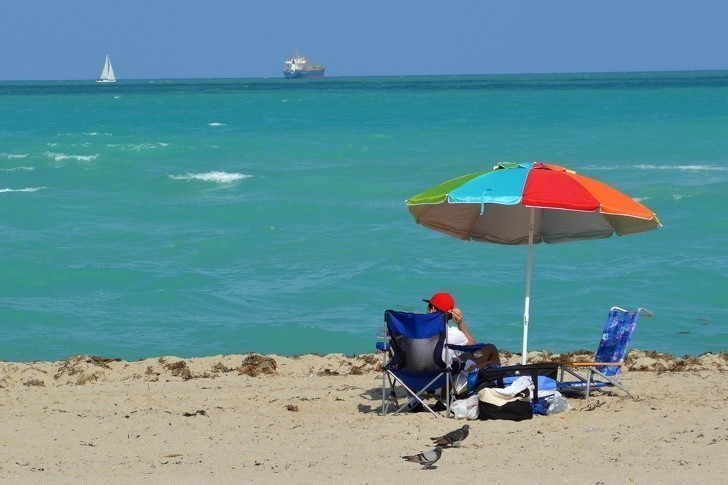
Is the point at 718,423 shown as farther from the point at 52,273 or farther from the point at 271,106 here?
the point at 271,106

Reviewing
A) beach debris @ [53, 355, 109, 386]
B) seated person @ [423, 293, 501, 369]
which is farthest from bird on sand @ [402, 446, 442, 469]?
beach debris @ [53, 355, 109, 386]

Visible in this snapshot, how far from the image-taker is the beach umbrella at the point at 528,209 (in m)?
6.48

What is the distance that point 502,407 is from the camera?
21.6 ft

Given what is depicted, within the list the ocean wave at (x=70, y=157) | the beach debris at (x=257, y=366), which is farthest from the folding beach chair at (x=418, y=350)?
the ocean wave at (x=70, y=157)

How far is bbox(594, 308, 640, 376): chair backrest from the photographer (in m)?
7.15

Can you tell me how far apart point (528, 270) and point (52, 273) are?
8.07 meters

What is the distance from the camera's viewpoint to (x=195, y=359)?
9.26m

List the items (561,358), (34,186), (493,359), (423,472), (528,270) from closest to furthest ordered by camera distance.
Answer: (423,472) < (493,359) < (528,270) < (561,358) < (34,186)

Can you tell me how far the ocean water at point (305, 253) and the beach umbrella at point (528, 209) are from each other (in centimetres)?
239

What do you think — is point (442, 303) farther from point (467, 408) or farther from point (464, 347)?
point (467, 408)

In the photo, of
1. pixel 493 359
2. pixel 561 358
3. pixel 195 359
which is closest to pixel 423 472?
pixel 493 359

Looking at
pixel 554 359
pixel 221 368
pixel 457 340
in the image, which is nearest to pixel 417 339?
pixel 457 340

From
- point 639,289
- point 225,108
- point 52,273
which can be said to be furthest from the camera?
point 225,108

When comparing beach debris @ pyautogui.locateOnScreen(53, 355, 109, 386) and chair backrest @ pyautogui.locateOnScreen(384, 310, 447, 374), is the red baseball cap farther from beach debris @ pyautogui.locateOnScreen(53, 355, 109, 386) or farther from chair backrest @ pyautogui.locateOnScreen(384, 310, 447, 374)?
beach debris @ pyautogui.locateOnScreen(53, 355, 109, 386)
